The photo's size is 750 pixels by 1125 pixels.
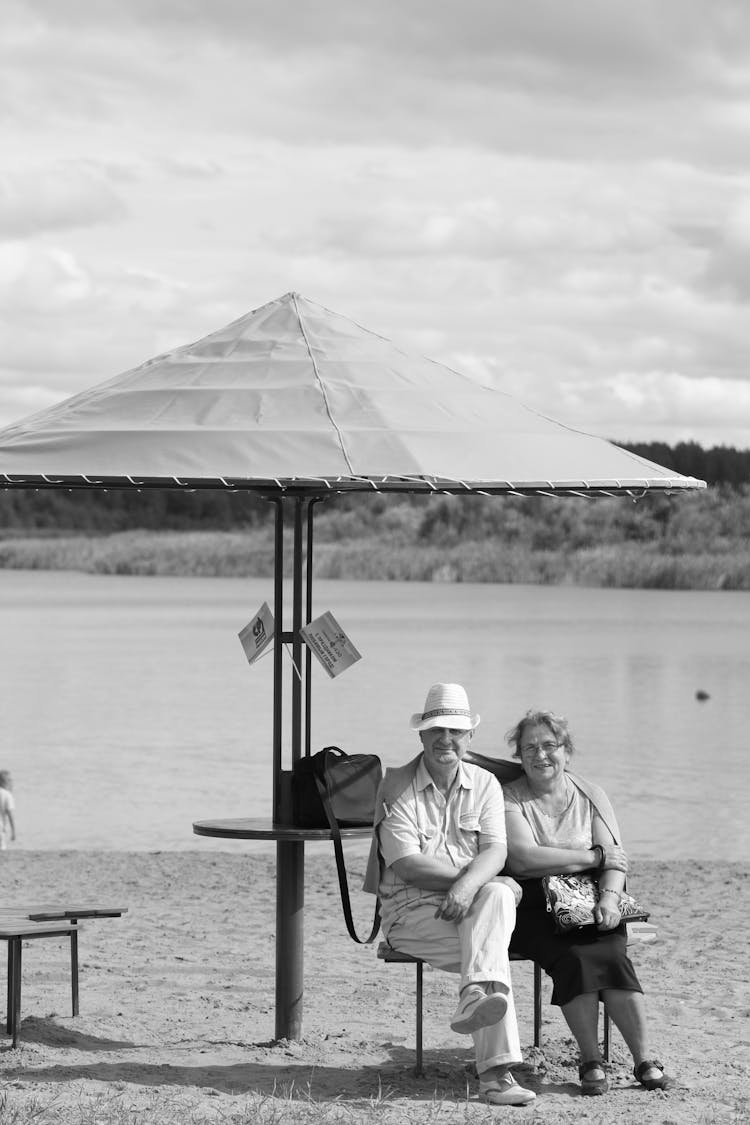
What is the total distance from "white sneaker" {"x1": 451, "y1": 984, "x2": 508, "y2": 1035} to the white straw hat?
0.87 meters

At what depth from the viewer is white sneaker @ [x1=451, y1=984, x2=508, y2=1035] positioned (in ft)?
17.6

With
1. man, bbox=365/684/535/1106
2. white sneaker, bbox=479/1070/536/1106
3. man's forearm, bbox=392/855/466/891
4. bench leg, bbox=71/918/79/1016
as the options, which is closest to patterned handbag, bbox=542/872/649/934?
man, bbox=365/684/535/1106

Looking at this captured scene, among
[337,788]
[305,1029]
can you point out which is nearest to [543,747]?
[337,788]

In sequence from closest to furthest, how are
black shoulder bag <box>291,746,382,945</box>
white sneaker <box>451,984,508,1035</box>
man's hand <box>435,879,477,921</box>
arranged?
white sneaker <box>451,984,508,1035</box>, man's hand <box>435,879,477,921</box>, black shoulder bag <box>291,746,382,945</box>

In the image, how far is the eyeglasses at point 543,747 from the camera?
19.6 ft

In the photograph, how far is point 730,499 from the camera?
3147 inches

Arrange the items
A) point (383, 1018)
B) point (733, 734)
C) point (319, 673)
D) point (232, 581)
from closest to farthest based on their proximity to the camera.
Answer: point (383, 1018)
point (733, 734)
point (319, 673)
point (232, 581)

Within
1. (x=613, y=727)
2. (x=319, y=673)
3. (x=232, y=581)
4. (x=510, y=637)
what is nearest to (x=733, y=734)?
(x=613, y=727)

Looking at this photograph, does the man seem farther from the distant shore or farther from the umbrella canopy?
the distant shore

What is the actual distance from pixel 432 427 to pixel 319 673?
1400 inches

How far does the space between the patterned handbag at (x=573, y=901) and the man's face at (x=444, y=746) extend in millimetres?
526

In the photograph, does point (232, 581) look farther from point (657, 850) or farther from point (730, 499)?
point (657, 850)

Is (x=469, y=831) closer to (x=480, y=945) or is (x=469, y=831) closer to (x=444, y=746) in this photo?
(x=444, y=746)

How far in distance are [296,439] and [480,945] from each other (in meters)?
1.76
